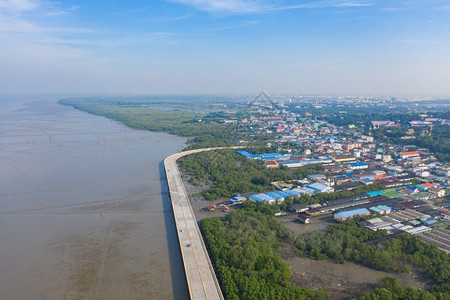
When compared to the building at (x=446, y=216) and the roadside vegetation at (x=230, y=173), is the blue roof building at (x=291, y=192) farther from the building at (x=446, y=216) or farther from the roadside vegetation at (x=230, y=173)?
the building at (x=446, y=216)

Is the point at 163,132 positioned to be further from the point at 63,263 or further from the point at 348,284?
the point at 348,284

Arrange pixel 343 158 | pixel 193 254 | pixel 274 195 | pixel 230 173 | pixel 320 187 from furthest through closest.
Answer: pixel 343 158 < pixel 230 173 < pixel 320 187 < pixel 274 195 < pixel 193 254

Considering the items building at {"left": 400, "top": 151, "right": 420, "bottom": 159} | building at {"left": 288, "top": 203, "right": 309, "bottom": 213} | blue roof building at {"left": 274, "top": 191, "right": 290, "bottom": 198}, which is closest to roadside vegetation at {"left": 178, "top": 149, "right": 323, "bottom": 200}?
blue roof building at {"left": 274, "top": 191, "right": 290, "bottom": 198}

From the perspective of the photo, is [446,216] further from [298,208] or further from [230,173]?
[230,173]

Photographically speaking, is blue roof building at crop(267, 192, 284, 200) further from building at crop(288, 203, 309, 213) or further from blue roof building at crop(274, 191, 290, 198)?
building at crop(288, 203, 309, 213)

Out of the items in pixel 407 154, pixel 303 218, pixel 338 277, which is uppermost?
pixel 407 154

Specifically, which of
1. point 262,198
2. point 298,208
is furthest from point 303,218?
point 262,198

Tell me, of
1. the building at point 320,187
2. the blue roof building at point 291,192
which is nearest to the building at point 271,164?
the building at point 320,187
